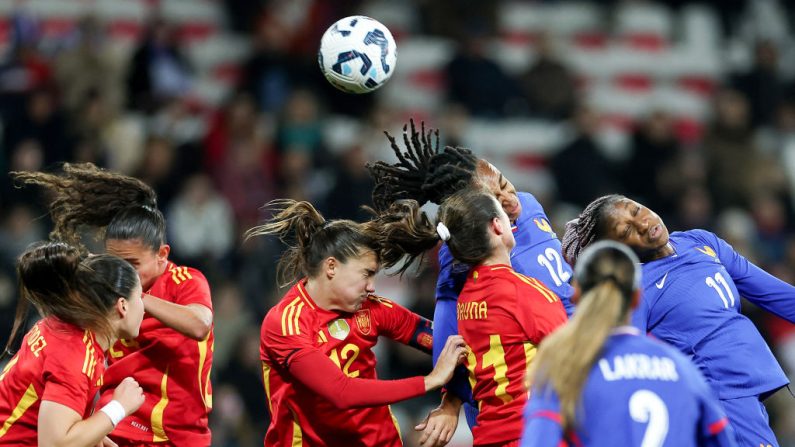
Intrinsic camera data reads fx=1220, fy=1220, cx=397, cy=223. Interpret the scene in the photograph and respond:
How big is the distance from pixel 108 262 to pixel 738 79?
10.4m

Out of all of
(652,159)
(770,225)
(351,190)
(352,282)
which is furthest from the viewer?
(652,159)

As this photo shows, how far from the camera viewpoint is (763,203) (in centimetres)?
1275

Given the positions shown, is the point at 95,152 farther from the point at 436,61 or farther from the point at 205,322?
the point at 205,322

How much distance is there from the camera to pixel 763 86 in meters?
13.9

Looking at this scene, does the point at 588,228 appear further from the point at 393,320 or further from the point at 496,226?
the point at 393,320

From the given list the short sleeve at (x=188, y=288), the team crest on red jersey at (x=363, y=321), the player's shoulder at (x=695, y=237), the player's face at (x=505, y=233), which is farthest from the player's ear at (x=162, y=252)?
the player's shoulder at (x=695, y=237)

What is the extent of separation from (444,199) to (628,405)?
2.06 metres

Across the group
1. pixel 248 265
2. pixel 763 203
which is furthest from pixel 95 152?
pixel 763 203

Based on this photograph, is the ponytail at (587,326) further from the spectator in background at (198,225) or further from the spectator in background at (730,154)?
the spectator in background at (730,154)

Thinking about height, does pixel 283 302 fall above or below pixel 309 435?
above

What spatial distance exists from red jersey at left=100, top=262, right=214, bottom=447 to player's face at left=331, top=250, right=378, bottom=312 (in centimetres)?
69

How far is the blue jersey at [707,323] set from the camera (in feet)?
18.7

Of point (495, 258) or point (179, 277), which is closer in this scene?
point (495, 258)

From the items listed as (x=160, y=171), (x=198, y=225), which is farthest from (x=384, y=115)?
(x=160, y=171)
